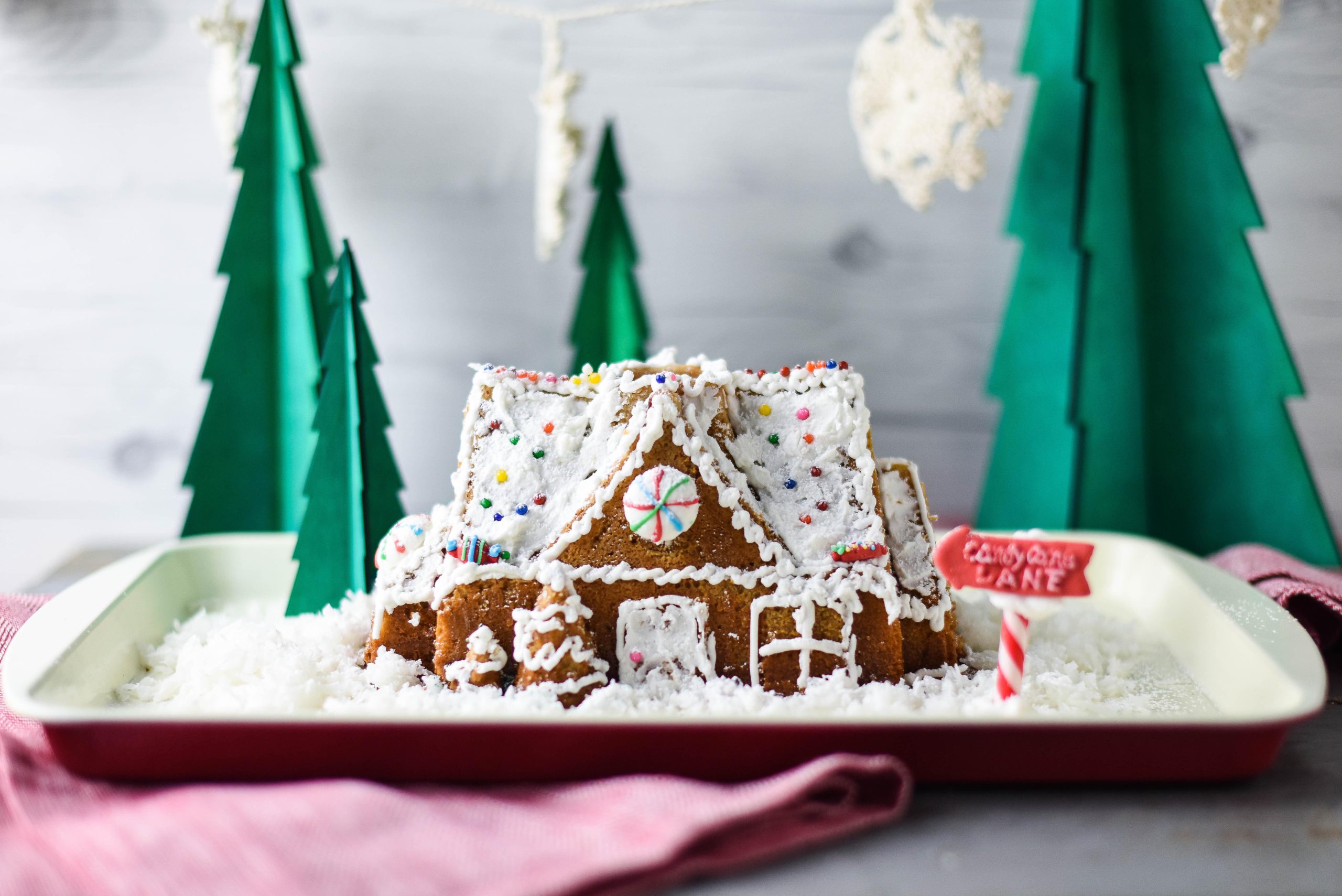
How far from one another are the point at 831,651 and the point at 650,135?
1.17m

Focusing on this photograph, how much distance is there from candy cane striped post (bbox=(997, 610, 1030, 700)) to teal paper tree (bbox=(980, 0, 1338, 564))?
2.26ft

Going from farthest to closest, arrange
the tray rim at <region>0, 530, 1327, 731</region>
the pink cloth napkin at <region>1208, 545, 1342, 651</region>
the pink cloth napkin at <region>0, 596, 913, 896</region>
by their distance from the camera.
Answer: the pink cloth napkin at <region>1208, 545, 1342, 651</region>
the tray rim at <region>0, 530, 1327, 731</region>
the pink cloth napkin at <region>0, 596, 913, 896</region>

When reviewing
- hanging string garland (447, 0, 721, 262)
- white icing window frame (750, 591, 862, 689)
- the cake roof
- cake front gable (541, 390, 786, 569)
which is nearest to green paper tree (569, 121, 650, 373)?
hanging string garland (447, 0, 721, 262)

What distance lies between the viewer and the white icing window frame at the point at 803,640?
4.27 feet

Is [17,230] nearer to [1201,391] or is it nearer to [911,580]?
[911,580]

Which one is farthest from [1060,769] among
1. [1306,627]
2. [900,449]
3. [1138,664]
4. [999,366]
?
[900,449]

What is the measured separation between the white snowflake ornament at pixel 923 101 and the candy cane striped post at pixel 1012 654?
86 cm

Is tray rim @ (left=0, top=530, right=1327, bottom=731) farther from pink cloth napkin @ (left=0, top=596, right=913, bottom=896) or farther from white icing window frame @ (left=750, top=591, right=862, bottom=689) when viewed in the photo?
white icing window frame @ (left=750, top=591, right=862, bottom=689)

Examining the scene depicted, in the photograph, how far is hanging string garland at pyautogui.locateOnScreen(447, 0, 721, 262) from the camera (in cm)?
186

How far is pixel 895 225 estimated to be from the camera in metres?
2.08

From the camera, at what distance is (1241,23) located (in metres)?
1.64

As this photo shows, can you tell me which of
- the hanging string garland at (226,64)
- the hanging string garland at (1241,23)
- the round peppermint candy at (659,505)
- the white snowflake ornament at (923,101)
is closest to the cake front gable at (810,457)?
the round peppermint candy at (659,505)

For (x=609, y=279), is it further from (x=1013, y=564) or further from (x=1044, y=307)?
(x=1013, y=564)

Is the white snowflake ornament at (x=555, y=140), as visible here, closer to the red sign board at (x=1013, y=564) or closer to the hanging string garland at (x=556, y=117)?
the hanging string garland at (x=556, y=117)
